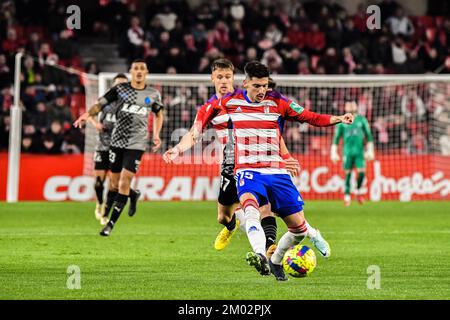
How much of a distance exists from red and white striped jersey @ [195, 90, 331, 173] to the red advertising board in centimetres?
1318

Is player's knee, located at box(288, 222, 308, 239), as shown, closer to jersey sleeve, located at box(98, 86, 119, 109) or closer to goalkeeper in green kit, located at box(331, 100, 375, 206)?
jersey sleeve, located at box(98, 86, 119, 109)

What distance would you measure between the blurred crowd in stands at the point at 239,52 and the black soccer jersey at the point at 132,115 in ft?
27.5

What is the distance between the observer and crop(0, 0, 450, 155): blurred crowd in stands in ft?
78.1

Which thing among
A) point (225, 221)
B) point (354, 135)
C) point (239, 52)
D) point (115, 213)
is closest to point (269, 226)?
point (225, 221)

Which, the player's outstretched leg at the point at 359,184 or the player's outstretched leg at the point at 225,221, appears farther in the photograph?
the player's outstretched leg at the point at 359,184

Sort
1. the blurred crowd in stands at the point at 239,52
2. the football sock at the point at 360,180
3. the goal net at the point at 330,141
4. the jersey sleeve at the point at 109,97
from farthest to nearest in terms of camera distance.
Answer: the blurred crowd in stands at the point at 239,52
the goal net at the point at 330,141
the football sock at the point at 360,180
the jersey sleeve at the point at 109,97

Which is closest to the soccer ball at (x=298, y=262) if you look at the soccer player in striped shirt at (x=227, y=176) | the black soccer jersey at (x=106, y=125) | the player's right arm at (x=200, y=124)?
the soccer player in striped shirt at (x=227, y=176)

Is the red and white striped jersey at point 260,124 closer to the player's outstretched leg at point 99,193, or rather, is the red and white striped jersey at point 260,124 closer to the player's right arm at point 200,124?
the player's right arm at point 200,124

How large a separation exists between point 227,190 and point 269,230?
4.35ft

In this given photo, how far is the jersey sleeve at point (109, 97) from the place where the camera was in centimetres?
1354

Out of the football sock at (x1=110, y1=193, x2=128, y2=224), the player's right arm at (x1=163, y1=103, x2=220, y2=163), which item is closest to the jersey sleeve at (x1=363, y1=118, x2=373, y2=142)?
the football sock at (x1=110, y1=193, x2=128, y2=224)

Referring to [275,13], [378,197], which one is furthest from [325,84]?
[275,13]

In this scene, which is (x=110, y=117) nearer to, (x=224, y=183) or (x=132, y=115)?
(x=132, y=115)

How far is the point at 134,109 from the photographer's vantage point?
14.3 meters
